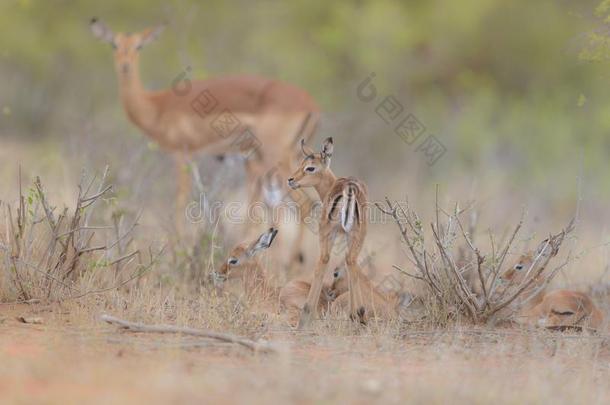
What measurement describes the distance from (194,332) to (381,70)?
39.6ft

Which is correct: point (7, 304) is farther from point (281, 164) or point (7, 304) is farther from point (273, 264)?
point (281, 164)

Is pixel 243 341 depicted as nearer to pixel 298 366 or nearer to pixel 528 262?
pixel 298 366

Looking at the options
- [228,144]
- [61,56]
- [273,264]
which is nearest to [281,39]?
[61,56]

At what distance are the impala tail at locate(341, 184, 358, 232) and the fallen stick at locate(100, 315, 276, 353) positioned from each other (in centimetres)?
112

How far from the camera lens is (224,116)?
38.5ft

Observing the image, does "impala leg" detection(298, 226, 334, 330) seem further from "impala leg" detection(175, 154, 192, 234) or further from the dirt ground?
"impala leg" detection(175, 154, 192, 234)

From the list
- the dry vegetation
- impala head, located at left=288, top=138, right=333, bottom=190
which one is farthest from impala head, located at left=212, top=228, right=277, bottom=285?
impala head, located at left=288, top=138, right=333, bottom=190

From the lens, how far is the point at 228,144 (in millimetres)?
11789

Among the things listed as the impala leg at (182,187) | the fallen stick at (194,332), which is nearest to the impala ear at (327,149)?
the fallen stick at (194,332)

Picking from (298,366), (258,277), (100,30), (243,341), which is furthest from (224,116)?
(298,366)

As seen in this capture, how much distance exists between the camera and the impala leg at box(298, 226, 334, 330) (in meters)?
6.32

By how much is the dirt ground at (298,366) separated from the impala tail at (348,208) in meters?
0.67

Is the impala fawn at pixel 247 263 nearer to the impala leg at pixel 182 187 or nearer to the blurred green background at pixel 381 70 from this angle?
the impala leg at pixel 182 187

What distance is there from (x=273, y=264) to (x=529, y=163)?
7938mm
